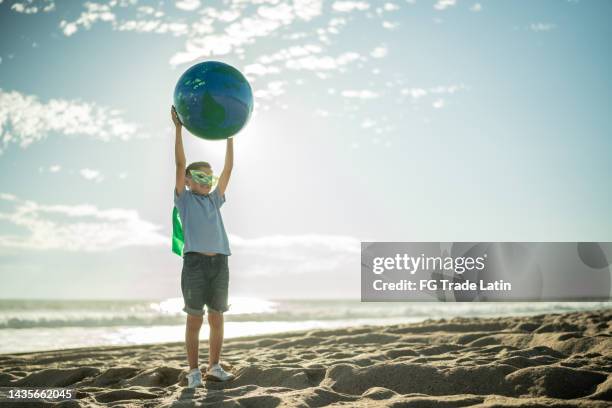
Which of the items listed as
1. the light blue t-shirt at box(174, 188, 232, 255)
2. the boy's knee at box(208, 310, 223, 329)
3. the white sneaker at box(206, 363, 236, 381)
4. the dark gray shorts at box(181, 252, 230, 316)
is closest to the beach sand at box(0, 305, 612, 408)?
the white sneaker at box(206, 363, 236, 381)

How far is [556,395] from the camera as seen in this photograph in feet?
8.33

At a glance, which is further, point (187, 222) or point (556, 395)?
point (187, 222)

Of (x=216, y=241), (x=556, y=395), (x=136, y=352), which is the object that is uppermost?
(x=216, y=241)

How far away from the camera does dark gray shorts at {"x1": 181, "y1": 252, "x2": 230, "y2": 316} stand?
3.57 metres

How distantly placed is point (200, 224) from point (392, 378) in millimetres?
1782

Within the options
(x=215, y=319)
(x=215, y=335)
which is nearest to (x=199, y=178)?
(x=215, y=319)

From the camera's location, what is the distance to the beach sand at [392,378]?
2570mm

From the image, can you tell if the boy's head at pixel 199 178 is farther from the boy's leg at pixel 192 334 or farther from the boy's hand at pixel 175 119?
the boy's leg at pixel 192 334

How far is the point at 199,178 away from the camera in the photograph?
375 cm

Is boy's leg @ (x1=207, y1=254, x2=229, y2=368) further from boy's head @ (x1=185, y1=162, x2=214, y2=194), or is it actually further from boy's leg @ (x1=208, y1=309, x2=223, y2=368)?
boy's head @ (x1=185, y1=162, x2=214, y2=194)

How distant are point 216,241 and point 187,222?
0.27 m

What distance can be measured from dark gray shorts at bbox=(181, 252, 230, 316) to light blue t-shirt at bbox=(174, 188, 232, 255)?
8 cm

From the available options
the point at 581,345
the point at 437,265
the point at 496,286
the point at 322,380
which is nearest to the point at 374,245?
the point at 437,265

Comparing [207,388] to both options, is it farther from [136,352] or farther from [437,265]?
[437,265]
